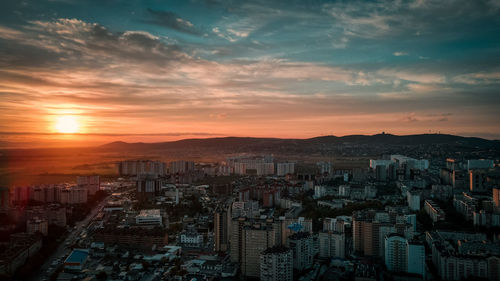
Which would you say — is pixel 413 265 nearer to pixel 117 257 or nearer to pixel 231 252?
pixel 231 252

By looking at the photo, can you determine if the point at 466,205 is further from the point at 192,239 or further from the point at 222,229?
the point at 192,239

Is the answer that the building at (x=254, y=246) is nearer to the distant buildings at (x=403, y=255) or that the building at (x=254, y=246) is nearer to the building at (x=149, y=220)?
the distant buildings at (x=403, y=255)

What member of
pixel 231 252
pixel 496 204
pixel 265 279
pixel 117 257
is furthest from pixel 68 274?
pixel 496 204

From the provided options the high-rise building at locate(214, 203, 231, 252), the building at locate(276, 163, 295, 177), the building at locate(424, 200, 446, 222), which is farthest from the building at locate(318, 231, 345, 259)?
the building at locate(276, 163, 295, 177)

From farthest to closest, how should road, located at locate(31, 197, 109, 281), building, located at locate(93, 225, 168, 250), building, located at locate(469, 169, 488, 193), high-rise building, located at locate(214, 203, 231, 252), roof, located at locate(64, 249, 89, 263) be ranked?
building, located at locate(469, 169, 488, 193) < building, located at locate(93, 225, 168, 250) < high-rise building, located at locate(214, 203, 231, 252) < roof, located at locate(64, 249, 89, 263) < road, located at locate(31, 197, 109, 281)

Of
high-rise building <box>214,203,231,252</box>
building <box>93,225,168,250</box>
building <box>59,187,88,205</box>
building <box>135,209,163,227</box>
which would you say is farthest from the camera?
building <box>59,187,88,205</box>

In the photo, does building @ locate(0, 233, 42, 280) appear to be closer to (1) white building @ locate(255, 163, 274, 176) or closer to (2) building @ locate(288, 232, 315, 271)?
Answer: (2) building @ locate(288, 232, 315, 271)

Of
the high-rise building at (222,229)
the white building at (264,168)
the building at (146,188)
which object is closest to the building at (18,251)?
the high-rise building at (222,229)
